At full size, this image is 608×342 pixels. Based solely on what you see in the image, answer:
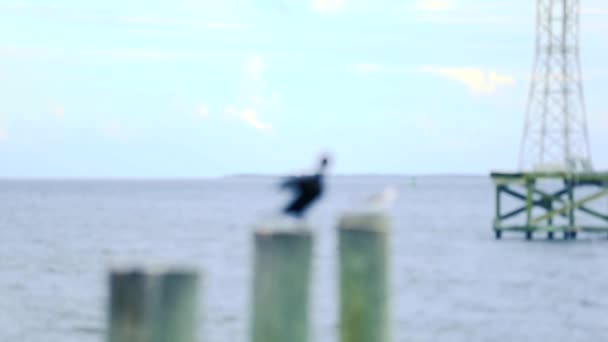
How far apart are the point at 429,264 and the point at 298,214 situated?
50.2 meters

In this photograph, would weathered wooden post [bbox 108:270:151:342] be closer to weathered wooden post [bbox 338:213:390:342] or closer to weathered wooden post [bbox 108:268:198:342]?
weathered wooden post [bbox 108:268:198:342]

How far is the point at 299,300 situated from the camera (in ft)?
22.8

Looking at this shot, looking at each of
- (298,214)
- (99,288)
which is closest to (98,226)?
(99,288)

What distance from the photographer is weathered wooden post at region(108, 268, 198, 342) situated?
592cm

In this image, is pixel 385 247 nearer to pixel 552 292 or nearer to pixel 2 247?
pixel 552 292

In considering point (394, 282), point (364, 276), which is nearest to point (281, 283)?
point (364, 276)

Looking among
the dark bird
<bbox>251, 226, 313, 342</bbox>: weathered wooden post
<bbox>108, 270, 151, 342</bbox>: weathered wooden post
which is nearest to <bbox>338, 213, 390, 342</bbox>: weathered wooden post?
<bbox>251, 226, 313, 342</bbox>: weathered wooden post

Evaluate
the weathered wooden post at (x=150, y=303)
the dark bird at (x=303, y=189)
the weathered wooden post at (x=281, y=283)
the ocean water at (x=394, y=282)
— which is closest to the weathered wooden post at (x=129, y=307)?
the weathered wooden post at (x=150, y=303)

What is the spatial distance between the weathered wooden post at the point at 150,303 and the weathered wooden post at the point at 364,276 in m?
1.59

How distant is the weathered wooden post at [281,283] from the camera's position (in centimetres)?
680

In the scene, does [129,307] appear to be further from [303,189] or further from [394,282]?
[394,282]

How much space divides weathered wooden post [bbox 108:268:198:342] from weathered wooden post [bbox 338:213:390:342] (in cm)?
159

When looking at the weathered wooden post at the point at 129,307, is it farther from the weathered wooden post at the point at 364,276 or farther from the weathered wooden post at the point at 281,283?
the weathered wooden post at the point at 364,276

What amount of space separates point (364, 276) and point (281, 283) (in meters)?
0.76
